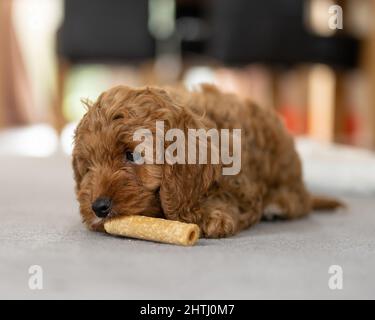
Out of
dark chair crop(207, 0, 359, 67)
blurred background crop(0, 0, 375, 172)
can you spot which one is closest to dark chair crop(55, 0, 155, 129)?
blurred background crop(0, 0, 375, 172)

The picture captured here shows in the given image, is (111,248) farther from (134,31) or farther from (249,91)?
(249,91)

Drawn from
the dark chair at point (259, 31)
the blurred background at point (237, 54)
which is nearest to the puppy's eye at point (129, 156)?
the blurred background at point (237, 54)

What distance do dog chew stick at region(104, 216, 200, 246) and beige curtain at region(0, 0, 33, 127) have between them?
5.85m

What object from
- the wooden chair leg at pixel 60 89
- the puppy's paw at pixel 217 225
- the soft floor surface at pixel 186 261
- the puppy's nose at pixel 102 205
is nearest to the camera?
the soft floor surface at pixel 186 261

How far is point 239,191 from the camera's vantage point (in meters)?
1.90

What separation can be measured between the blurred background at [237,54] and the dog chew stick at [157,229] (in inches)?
89.3

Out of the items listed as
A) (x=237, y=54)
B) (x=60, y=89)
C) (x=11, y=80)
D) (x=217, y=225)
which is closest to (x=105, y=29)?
(x=60, y=89)

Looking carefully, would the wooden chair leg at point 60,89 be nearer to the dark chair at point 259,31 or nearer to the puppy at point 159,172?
the dark chair at point 259,31

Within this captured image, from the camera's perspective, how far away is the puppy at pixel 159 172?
164 cm

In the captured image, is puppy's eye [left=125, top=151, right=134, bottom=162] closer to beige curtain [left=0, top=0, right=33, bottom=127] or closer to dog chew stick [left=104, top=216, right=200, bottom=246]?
dog chew stick [left=104, top=216, right=200, bottom=246]

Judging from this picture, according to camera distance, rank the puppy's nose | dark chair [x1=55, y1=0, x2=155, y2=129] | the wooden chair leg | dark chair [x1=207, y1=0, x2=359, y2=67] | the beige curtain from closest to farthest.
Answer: the puppy's nose, dark chair [x1=207, y1=0, x2=359, y2=67], dark chair [x1=55, y1=0, x2=155, y2=129], the wooden chair leg, the beige curtain

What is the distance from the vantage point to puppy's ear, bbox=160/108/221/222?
5.55 ft

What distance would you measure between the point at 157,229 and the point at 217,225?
19 centimetres
